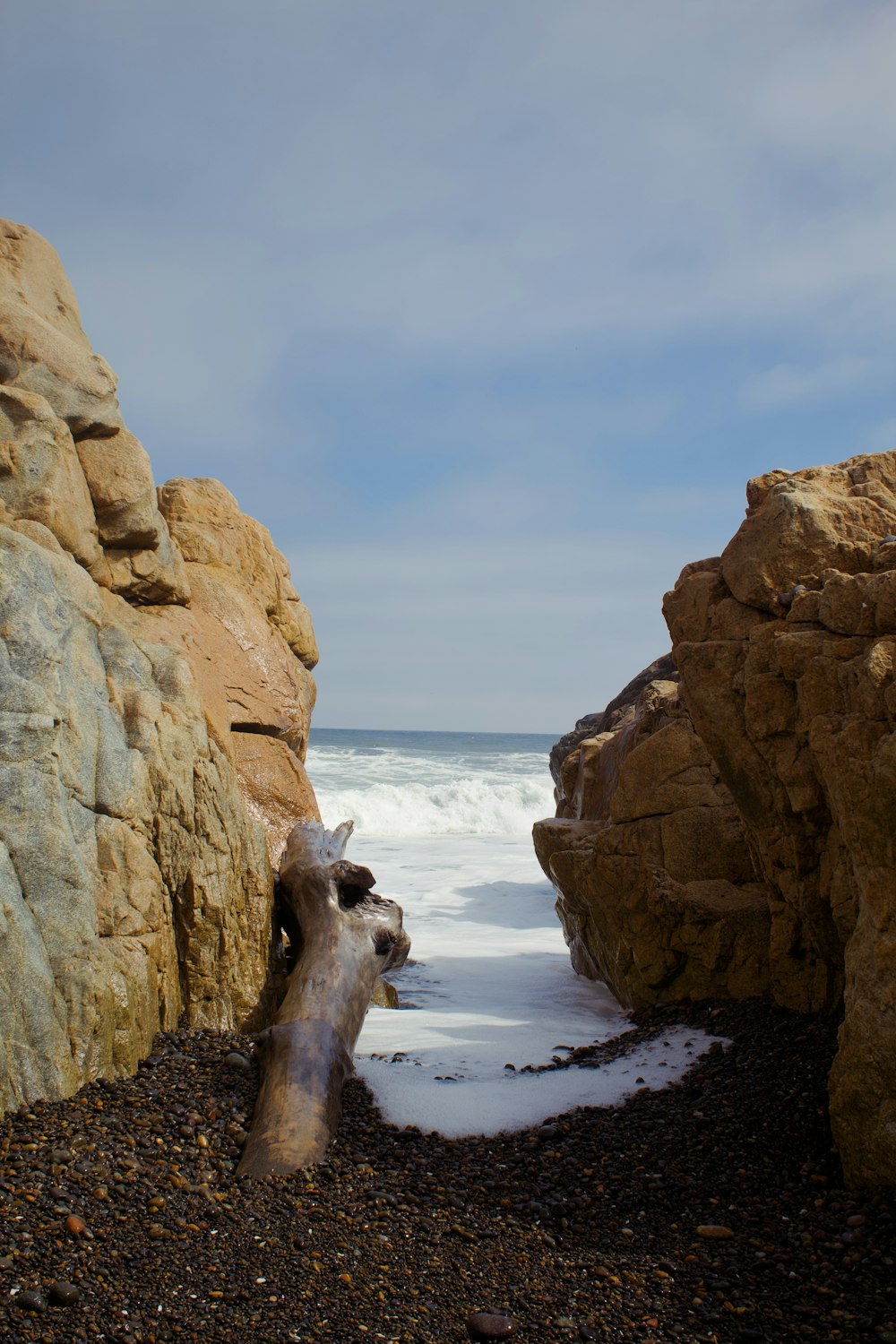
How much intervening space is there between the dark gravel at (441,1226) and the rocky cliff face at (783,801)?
23.0 inches

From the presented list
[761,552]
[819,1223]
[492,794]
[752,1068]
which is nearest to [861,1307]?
[819,1223]

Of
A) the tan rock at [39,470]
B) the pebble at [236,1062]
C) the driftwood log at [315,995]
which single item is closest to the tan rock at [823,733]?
the driftwood log at [315,995]

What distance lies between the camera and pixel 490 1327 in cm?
334

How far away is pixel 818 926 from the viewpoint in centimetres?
600

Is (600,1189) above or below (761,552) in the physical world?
below

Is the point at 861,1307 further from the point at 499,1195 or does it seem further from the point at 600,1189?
the point at 499,1195

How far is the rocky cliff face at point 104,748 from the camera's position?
194 inches

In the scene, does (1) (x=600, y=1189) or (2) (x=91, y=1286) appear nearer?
(2) (x=91, y=1286)

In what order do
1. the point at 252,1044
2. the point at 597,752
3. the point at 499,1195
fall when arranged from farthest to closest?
1. the point at 597,752
2. the point at 252,1044
3. the point at 499,1195

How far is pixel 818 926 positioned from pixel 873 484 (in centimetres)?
286

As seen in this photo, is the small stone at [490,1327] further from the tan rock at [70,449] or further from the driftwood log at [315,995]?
the tan rock at [70,449]

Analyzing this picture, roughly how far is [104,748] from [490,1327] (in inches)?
146

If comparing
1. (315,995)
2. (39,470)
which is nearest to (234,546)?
(39,470)

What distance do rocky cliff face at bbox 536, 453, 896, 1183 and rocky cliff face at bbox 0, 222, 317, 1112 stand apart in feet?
9.94
